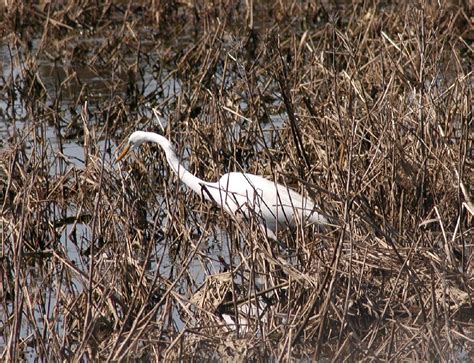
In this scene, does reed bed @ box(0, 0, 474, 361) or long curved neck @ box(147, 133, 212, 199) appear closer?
reed bed @ box(0, 0, 474, 361)

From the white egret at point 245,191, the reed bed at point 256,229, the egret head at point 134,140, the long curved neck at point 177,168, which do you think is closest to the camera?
the reed bed at point 256,229

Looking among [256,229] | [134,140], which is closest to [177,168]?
[134,140]

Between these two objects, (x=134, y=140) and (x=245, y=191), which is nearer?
(x=245, y=191)

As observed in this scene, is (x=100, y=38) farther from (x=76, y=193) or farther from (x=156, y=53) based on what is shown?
(x=76, y=193)

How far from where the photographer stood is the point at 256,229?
409 cm

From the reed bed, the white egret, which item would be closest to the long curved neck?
the white egret

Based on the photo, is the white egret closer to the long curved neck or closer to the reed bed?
the long curved neck

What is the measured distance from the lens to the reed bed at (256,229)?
3.75 metres

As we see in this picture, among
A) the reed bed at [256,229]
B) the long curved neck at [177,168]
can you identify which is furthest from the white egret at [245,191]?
the reed bed at [256,229]

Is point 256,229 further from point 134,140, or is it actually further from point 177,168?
point 134,140

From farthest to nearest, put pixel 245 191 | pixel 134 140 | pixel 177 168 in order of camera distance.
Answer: pixel 134 140 → pixel 177 168 → pixel 245 191

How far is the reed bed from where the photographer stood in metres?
3.75

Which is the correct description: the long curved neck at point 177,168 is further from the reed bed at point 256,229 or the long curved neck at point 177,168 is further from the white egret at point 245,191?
the reed bed at point 256,229

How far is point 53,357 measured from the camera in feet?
12.3
